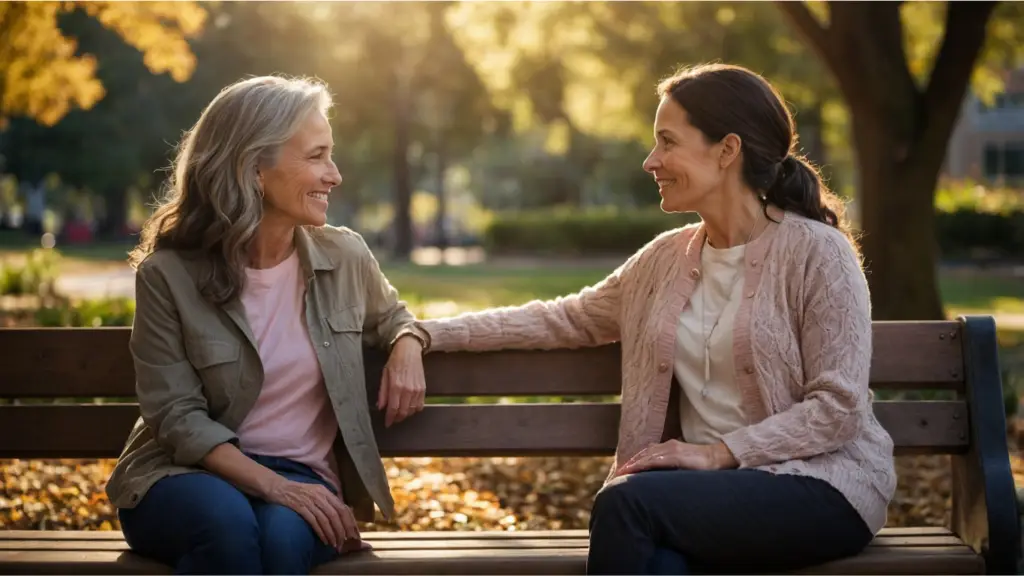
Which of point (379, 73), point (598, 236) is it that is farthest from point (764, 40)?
point (379, 73)

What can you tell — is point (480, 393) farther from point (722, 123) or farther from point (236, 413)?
point (722, 123)

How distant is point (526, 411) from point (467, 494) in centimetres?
254

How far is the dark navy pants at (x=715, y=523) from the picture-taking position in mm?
3146

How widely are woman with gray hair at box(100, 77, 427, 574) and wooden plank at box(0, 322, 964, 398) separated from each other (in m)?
0.24

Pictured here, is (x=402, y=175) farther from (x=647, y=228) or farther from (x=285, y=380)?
→ (x=285, y=380)

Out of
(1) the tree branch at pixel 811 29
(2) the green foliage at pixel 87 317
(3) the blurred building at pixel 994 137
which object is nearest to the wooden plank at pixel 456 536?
(2) the green foliage at pixel 87 317

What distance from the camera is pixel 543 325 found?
3938 mm

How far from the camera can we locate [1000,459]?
3.80 metres

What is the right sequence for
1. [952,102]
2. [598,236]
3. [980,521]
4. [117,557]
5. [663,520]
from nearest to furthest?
[663,520], [117,557], [980,521], [952,102], [598,236]

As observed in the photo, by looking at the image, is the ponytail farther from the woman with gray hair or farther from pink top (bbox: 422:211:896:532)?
the woman with gray hair

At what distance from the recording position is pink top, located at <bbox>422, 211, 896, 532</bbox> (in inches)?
131

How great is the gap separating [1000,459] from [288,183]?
232cm

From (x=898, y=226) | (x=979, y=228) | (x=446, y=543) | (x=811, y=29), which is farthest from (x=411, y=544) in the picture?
(x=979, y=228)

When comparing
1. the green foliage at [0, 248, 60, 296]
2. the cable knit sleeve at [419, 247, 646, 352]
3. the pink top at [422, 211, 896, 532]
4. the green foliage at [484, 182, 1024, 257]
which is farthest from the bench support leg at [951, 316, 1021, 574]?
the green foliage at [484, 182, 1024, 257]
